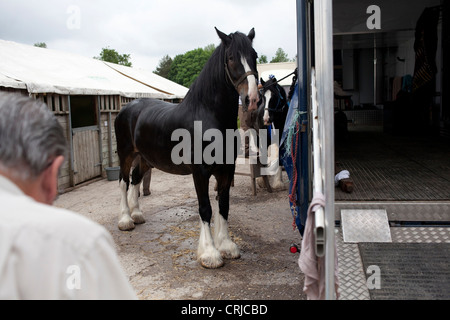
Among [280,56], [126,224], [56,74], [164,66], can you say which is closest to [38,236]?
[126,224]

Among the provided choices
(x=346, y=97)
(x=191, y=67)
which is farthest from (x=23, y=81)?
(x=191, y=67)

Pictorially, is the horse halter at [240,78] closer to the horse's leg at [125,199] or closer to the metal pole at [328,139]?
the metal pole at [328,139]

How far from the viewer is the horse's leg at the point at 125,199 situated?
17.3 ft

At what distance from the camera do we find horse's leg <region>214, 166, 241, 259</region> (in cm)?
412

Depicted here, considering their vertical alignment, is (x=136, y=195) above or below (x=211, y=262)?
above

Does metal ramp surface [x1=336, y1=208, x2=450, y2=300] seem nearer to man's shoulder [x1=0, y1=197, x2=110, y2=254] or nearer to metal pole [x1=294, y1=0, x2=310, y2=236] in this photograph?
metal pole [x1=294, y1=0, x2=310, y2=236]

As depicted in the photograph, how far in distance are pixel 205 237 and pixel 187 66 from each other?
2520 inches

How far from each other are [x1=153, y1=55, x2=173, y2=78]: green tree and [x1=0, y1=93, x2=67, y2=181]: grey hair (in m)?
73.8

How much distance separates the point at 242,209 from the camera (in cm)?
625

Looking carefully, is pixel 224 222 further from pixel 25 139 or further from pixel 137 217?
pixel 25 139

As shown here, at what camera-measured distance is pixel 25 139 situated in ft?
3.21
